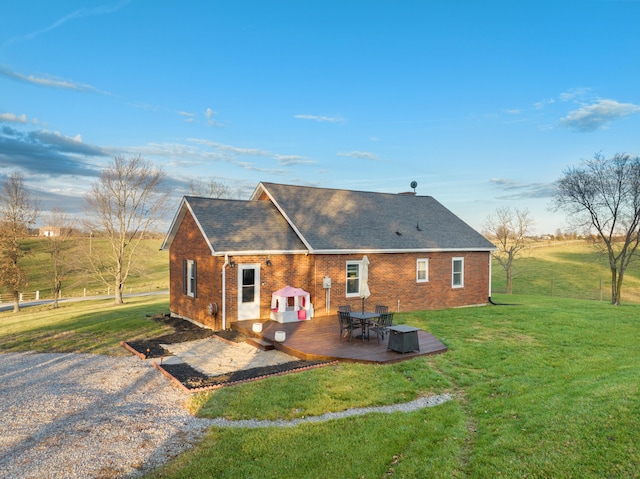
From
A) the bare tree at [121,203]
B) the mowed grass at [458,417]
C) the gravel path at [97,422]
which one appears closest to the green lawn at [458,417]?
the mowed grass at [458,417]

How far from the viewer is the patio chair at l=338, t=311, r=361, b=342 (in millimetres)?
13391

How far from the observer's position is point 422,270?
20781 millimetres

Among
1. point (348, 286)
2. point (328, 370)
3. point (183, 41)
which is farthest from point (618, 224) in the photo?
point (183, 41)

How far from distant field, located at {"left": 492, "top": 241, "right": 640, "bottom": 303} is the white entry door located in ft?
95.6

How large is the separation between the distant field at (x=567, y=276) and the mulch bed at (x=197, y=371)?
31.0m

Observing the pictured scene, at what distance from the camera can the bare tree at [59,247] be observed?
34000mm

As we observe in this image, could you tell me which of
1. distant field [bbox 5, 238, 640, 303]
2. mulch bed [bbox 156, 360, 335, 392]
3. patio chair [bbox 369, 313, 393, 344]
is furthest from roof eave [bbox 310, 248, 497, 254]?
distant field [bbox 5, 238, 640, 303]

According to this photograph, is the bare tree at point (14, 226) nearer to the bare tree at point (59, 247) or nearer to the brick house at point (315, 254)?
the bare tree at point (59, 247)

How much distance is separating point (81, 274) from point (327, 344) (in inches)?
1192

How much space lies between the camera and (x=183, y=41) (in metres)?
19.2

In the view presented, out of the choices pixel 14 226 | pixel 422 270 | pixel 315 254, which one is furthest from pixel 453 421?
pixel 14 226

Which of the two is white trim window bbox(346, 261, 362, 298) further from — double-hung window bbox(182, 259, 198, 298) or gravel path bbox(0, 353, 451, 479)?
gravel path bbox(0, 353, 451, 479)

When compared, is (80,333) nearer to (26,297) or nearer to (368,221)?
(368,221)

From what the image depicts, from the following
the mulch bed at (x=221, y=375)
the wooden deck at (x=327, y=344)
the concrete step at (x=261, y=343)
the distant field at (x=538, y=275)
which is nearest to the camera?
the mulch bed at (x=221, y=375)
